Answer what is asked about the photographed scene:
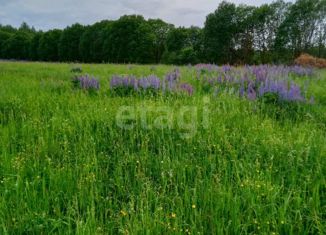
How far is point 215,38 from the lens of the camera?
41562 mm

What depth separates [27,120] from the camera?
417cm

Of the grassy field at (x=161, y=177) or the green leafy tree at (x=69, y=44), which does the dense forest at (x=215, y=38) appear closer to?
the green leafy tree at (x=69, y=44)

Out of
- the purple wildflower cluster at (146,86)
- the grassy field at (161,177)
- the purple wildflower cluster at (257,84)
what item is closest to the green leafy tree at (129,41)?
the purple wildflower cluster at (257,84)

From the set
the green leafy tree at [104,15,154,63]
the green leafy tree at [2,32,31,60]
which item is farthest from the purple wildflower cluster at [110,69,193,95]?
the green leafy tree at [2,32,31,60]

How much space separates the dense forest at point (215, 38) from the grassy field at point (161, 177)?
18.5m

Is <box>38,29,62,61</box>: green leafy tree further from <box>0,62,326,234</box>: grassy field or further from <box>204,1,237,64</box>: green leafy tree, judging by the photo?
<box>0,62,326,234</box>: grassy field

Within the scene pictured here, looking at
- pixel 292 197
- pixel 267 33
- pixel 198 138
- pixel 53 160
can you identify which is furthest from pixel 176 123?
pixel 267 33

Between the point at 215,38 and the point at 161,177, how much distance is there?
1604 inches

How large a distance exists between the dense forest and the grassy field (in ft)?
60.7

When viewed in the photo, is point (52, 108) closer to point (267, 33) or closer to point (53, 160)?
point (53, 160)

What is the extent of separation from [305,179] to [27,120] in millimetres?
3288

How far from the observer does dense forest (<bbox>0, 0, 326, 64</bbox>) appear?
3553 cm

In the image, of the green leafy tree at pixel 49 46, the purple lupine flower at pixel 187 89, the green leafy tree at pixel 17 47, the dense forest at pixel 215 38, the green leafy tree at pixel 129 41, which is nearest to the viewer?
the purple lupine flower at pixel 187 89

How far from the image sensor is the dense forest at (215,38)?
35531 millimetres
